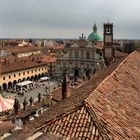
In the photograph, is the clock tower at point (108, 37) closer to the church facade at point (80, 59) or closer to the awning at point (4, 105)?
the church facade at point (80, 59)

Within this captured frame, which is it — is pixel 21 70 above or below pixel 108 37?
below

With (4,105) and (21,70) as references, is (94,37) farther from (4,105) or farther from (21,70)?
(4,105)

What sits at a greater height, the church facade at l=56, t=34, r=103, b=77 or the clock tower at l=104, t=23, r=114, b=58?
the clock tower at l=104, t=23, r=114, b=58

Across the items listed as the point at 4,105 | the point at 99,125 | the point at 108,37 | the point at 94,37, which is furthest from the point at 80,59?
the point at 99,125

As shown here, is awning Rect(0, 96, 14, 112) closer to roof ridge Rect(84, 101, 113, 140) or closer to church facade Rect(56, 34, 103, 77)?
roof ridge Rect(84, 101, 113, 140)

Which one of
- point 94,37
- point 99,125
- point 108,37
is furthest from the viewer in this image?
point 94,37

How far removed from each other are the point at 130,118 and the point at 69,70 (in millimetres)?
62191

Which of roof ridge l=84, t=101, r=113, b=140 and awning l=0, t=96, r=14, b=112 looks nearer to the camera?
roof ridge l=84, t=101, r=113, b=140

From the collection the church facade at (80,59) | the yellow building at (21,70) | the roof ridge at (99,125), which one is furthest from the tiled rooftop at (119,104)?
the church facade at (80,59)

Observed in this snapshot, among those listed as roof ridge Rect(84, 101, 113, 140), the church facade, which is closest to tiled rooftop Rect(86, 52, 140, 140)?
roof ridge Rect(84, 101, 113, 140)

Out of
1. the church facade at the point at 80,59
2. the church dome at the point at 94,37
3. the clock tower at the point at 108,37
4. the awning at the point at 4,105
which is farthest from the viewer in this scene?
the church dome at the point at 94,37

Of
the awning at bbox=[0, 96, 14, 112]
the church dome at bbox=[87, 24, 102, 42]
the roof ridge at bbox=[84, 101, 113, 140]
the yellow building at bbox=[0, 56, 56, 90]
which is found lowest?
the yellow building at bbox=[0, 56, 56, 90]

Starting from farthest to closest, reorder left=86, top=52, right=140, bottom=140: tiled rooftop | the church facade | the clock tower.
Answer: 1. the church facade
2. the clock tower
3. left=86, top=52, right=140, bottom=140: tiled rooftop

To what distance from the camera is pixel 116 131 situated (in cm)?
666
